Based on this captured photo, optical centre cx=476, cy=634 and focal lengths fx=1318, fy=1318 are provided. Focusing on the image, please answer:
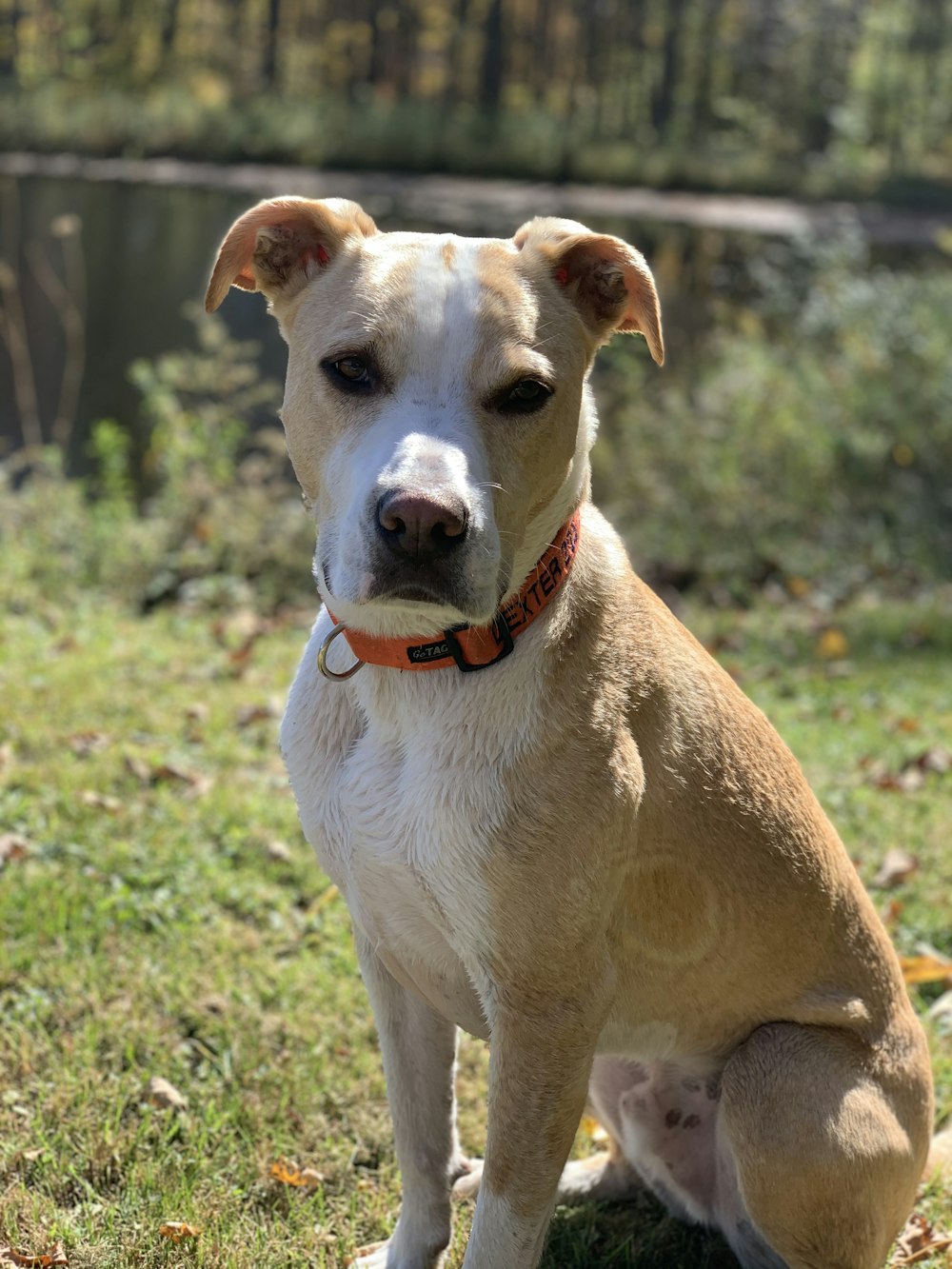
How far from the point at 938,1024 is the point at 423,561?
2.38 meters

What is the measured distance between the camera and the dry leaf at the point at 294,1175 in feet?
9.97

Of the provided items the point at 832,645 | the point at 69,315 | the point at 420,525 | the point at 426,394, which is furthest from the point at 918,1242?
the point at 69,315

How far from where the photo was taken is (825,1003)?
2732mm

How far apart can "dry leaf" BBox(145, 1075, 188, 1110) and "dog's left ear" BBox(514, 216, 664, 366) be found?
6.82 feet

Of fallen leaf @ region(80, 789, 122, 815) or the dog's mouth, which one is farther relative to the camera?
fallen leaf @ region(80, 789, 122, 815)

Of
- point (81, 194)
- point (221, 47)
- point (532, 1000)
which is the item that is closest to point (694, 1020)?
point (532, 1000)

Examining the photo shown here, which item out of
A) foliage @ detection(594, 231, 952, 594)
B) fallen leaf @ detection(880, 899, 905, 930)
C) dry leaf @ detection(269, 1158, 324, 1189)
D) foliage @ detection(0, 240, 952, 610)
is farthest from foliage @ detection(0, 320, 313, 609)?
dry leaf @ detection(269, 1158, 324, 1189)

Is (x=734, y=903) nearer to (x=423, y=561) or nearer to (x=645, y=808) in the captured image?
(x=645, y=808)

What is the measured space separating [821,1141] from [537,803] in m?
0.88

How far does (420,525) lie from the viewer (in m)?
2.24

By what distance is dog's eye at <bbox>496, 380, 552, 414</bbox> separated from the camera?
244 cm

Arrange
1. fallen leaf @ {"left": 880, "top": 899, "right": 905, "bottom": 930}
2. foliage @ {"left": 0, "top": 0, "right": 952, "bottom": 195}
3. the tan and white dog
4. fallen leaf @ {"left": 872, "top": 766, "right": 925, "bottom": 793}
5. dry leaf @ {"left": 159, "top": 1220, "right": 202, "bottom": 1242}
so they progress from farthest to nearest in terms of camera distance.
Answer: foliage @ {"left": 0, "top": 0, "right": 952, "bottom": 195}
fallen leaf @ {"left": 872, "top": 766, "right": 925, "bottom": 793}
fallen leaf @ {"left": 880, "top": 899, "right": 905, "bottom": 930}
dry leaf @ {"left": 159, "top": 1220, "right": 202, "bottom": 1242}
the tan and white dog

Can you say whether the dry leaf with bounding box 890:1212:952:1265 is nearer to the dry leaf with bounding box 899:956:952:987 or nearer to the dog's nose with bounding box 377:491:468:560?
the dry leaf with bounding box 899:956:952:987

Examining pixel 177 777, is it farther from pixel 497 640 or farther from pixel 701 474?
pixel 701 474
